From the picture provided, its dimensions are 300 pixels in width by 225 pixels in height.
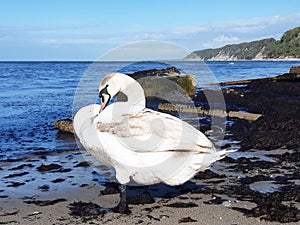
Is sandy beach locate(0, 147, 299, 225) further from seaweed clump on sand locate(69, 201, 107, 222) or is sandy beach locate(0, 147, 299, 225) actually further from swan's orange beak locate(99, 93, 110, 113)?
swan's orange beak locate(99, 93, 110, 113)

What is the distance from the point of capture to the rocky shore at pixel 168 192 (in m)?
4.61

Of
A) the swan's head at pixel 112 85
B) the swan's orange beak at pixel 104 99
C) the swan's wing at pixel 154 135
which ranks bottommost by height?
the swan's wing at pixel 154 135

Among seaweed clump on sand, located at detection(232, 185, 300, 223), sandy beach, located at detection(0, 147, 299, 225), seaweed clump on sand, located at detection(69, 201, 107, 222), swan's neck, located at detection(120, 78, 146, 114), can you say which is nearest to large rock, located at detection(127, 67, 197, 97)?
sandy beach, located at detection(0, 147, 299, 225)

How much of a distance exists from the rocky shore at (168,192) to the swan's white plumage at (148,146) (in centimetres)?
39

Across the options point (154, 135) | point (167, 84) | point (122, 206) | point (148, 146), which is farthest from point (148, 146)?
point (167, 84)

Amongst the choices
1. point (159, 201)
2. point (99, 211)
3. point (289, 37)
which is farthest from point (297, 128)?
point (289, 37)

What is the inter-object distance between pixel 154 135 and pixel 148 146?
0.13m

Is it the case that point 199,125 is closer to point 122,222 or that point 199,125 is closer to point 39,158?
point 39,158

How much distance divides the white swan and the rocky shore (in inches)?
15.6

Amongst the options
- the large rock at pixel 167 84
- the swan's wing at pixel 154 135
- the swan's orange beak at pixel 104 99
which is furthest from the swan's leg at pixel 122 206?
the large rock at pixel 167 84

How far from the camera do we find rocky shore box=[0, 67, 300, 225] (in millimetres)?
4609

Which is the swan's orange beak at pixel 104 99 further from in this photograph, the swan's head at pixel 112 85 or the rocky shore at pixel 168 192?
the rocky shore at pixel 168 192

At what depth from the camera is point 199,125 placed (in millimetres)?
11109

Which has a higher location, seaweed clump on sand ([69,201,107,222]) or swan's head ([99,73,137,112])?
swan's head ([99,73,137,112])
